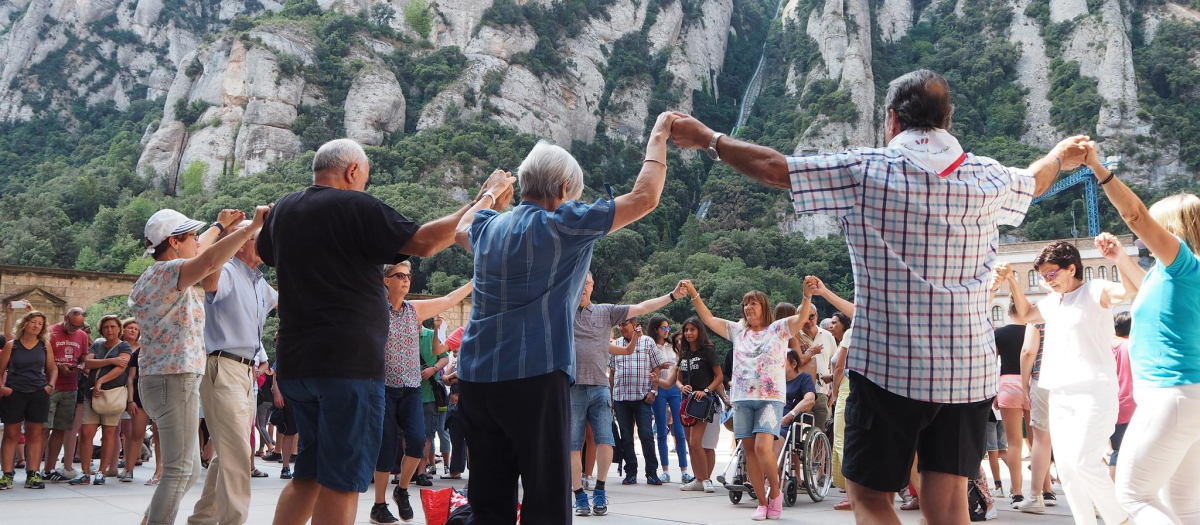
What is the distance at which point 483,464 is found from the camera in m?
2.78

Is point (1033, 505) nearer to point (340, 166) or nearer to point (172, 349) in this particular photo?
point (340, 166)

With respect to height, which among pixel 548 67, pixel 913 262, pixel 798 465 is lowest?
pixel 798 465

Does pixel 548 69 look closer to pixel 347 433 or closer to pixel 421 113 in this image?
pixel 421 113

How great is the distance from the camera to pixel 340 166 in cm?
360

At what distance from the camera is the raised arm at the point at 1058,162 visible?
8.91 ft

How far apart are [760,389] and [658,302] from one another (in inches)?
50.5

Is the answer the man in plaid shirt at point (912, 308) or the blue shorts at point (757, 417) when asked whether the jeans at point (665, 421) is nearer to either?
the blue shorts at point (757, 417)

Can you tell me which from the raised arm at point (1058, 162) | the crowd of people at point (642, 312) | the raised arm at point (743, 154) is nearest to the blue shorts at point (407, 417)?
the crowd of people at point (642, 312)

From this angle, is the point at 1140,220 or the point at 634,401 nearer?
the point at 1140,220

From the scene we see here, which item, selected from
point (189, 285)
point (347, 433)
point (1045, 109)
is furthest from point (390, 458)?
point (1045, 109)

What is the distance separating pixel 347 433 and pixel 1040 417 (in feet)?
17.4

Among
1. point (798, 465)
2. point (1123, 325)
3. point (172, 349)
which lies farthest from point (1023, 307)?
point (172, 349)

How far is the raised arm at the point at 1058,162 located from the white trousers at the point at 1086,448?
5.64 ft

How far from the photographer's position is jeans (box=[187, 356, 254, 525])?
13.1 ft
